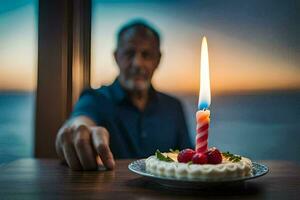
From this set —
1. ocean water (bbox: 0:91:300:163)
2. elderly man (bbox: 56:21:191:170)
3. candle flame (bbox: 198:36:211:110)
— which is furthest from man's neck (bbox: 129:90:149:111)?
candle flame (bbox: 198:36:211:110)

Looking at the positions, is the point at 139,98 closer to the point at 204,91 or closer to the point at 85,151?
the point at 85,151

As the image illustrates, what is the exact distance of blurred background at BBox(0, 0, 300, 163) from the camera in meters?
1.87

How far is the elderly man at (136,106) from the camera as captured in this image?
6.14 feet

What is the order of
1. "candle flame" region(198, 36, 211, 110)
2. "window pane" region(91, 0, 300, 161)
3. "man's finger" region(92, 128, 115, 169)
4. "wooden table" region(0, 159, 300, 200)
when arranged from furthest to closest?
"window pane" region(91, 0, 300, 161) → "man's finger" region(92, 128, 115, 169) → "candle flame" region(198, 36, 211, 110) → "wooden table" region(0, 159, 300, 200)

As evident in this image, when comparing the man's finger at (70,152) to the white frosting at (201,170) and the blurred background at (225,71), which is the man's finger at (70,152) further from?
the blurred background at (225,71)

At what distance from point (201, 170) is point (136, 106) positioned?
4.11ft

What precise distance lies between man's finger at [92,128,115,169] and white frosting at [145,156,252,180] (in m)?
0.19

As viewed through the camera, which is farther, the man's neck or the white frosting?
the man's neck

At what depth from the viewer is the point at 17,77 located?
188 cm

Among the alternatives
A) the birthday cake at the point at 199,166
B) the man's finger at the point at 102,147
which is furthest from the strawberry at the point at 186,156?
the man's finger at the point at 102,147

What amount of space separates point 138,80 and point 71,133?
101cm

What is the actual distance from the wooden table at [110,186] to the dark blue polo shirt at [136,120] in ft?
2.97

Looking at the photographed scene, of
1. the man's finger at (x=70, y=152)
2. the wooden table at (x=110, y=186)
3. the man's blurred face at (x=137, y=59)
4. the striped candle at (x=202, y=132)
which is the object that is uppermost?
the man's blurred face at (x=137, y=59)

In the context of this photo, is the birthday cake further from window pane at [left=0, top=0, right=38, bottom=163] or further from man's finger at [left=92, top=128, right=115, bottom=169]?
window pane at [left=0, top=0, right=38, bottom=163]
